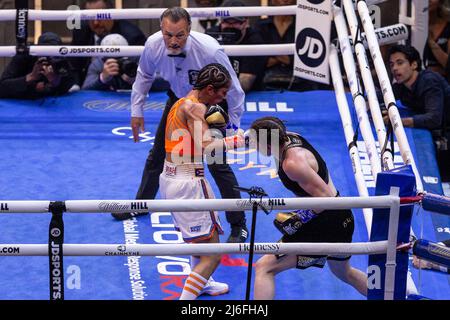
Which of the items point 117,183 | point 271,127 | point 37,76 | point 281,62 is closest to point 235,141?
point 271,127

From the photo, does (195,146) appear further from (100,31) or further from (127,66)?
(100,31)

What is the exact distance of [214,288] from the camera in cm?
617

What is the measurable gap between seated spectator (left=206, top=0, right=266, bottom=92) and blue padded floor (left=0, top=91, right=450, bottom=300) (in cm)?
17

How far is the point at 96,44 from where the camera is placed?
9.02 m

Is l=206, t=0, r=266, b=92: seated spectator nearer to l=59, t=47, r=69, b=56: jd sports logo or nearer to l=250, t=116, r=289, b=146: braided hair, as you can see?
l=59, t=47, r=69, b=56: jd sports logo

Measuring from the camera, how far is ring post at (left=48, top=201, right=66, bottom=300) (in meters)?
4.80

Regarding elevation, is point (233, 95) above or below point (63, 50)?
below

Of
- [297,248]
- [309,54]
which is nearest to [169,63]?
[309,54]

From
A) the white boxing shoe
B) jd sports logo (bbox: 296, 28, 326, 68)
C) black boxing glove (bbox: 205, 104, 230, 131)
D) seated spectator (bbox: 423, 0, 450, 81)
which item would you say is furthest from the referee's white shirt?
seated spectator (bbox: 423, 0, 450, 81)

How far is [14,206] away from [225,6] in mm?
4327

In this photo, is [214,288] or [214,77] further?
[214,288]

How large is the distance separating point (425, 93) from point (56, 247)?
156 inches
